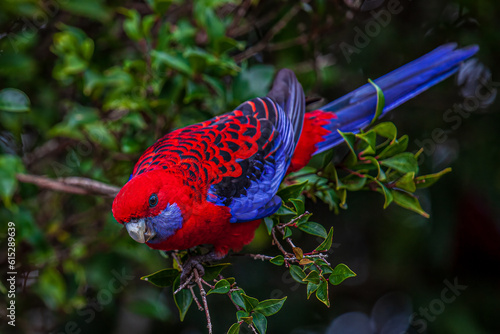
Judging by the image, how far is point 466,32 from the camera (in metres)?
3.35

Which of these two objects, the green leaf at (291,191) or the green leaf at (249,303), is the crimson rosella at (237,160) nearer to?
the green leaf at (291,191)

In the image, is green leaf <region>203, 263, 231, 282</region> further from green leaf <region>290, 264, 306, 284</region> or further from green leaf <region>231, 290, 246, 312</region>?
green leaf <region>290, 264, 306, 284</region>

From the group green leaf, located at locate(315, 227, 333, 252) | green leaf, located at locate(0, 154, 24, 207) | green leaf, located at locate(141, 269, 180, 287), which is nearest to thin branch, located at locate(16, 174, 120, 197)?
green leaf, located at locate(0, 154, 24, 207)

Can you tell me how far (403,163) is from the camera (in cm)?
198

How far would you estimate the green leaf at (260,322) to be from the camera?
1569 millimetres

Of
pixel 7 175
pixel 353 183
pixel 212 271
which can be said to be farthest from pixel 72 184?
pixel 353 183

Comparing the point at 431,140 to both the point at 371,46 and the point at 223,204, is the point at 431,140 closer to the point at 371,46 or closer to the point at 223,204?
the point at 371,46

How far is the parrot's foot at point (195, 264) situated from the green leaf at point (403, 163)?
845 mm

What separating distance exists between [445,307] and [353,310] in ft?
2.35

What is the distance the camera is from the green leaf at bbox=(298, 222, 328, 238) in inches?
67.3

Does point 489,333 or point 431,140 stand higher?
point 431,140

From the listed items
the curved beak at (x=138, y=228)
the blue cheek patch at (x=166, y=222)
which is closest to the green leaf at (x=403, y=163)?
the blue cheek patch at (x=166, y=222)

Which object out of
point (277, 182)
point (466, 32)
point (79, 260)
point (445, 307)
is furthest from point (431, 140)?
point (79, 260)

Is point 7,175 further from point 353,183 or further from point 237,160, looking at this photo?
point 353,183
